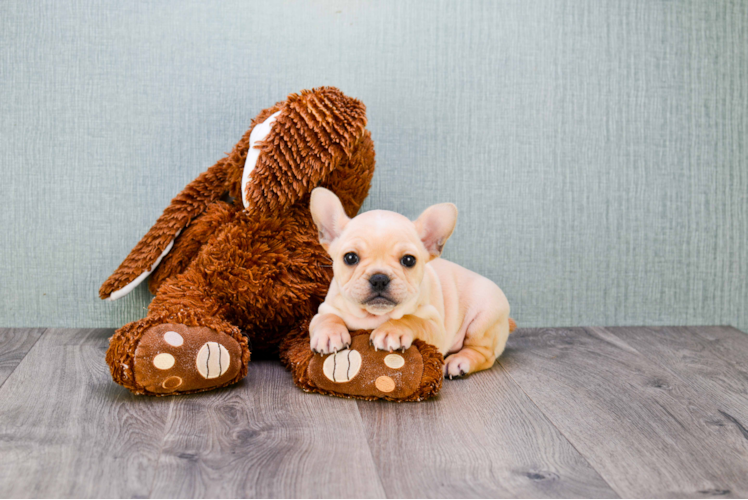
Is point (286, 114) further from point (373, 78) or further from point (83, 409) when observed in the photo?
point (83, 409)

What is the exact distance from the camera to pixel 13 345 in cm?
155

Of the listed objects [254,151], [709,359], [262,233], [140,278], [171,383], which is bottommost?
[709,359]

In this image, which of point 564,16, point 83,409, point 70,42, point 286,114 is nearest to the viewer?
point 83,409

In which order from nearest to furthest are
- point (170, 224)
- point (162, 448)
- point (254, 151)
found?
1. point (162, 448)
2. point (254, 151)
3. point (170, 224)

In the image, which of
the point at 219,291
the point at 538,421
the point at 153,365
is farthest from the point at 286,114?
the point at 538,421

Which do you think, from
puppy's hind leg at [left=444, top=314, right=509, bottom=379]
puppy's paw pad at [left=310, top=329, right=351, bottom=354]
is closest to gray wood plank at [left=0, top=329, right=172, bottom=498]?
puppy's paw pad at [left=310, top=329, right=351, bottom=354]

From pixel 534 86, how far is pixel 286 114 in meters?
0.78

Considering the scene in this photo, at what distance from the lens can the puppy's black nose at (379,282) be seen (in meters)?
1.16

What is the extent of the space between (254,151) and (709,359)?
123 centimetres

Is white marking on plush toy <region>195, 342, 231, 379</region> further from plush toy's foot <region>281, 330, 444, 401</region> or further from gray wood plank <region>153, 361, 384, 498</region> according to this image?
plush toy's foot <region>281, 330, 444, 401</region>

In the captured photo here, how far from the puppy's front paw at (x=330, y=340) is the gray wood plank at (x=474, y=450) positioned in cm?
12

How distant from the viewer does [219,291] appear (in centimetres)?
140

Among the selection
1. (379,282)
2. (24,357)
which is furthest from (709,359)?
(24,357)

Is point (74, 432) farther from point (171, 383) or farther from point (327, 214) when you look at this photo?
point (327, 214)
